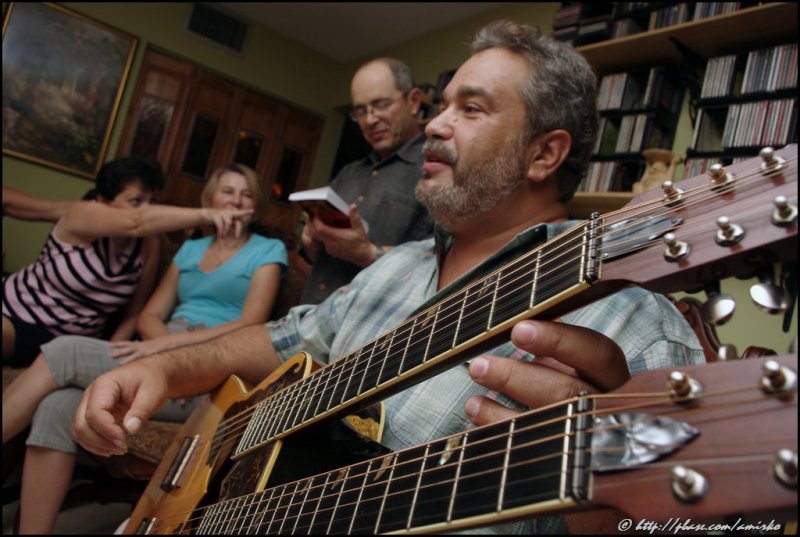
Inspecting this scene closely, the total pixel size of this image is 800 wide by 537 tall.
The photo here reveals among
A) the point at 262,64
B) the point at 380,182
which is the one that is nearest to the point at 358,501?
the point at 380,182

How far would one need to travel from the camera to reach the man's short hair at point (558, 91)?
1.23 meters

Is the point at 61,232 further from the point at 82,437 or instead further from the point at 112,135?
the point at 112,135

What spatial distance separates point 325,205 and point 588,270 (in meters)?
1.11

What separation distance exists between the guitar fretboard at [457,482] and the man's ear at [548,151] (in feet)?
2.54

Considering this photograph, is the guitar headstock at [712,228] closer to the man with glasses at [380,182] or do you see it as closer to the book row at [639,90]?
the man with glasses at [380,182]

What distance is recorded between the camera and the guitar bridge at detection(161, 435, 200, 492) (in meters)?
1.13

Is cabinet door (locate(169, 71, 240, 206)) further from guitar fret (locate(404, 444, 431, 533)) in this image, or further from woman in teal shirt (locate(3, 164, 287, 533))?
guitar fret (locate(404, 444, 431, 533))

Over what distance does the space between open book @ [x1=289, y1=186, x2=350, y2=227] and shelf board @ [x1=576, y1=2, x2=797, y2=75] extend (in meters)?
1.85

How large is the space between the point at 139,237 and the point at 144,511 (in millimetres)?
1408

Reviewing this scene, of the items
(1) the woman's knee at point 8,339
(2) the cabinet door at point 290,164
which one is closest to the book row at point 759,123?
(1) the woman's knee at point 8,339

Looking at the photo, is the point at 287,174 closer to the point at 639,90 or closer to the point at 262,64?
the point at 262,64

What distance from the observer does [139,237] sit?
237 cm

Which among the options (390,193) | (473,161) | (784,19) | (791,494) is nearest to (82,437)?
(473,161)

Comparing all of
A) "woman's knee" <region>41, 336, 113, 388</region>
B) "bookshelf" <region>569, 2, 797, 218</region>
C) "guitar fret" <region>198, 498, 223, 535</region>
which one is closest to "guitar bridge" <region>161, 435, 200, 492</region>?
"guitar fret" <region>198, 498, 223, 535</region>
